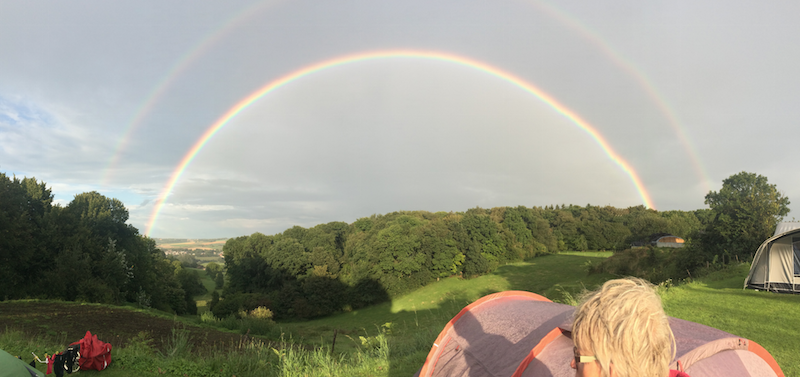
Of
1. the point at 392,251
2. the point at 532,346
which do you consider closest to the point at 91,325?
the point at 532,346

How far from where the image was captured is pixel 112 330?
38.5 feet

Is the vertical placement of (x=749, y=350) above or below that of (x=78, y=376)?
above

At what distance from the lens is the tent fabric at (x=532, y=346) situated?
268 cm

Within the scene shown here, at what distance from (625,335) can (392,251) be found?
47998 mm

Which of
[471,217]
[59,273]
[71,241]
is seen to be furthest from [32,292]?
[471,217]

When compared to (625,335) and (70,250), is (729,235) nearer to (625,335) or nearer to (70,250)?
(625,335)

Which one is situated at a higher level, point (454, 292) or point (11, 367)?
point (11, 367)

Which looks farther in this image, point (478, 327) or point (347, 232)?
A: point (347, 232)

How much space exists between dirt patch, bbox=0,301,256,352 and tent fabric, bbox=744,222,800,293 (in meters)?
18.1

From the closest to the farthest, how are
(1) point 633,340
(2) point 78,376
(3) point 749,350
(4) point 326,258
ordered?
(1) point 633,340 < (3) point 749,350 < (2) point 78,376 < (4) point 326,258

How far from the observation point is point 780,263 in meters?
12.4

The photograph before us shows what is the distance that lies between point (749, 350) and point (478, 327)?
2543mm

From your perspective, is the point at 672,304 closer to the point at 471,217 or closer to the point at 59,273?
the point at 59,273

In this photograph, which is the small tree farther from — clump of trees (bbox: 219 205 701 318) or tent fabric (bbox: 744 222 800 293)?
clump of trees (bbox: 219 205 701 318)
